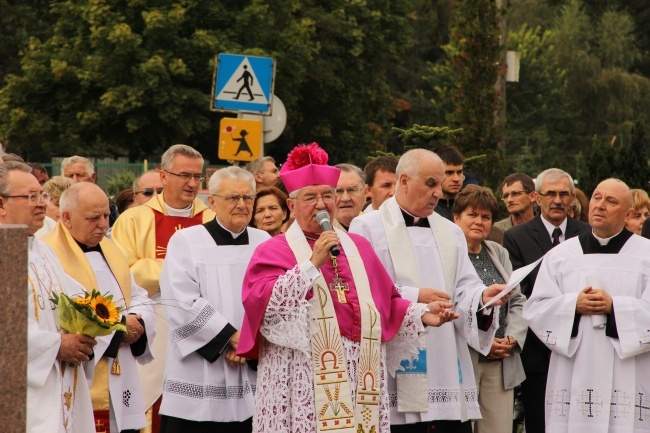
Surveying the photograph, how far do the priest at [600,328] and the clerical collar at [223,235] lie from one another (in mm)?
2070

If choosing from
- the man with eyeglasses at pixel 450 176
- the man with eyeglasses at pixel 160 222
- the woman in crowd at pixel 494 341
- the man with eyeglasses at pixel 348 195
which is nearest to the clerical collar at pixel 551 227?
the man with eyeglasses at pixel 450 176

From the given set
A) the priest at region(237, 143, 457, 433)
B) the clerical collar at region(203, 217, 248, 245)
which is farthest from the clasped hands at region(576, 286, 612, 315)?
the clerical collar at region(203, 217, 248, 245)

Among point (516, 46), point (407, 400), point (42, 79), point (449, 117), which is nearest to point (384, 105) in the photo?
point (516, 46)

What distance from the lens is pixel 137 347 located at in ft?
25.0

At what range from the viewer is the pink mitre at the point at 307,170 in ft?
21.0

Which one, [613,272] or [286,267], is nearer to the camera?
[286,267]

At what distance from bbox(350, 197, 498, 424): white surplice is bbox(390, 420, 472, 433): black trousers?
0.08 metres

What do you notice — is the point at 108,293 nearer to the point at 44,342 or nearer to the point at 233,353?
the point at 233,353

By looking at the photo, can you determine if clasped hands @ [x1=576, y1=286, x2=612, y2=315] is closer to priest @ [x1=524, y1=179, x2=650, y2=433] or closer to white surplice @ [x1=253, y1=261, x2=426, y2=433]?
priest @ [x1=524, y1=179, x2=650, y2=433]

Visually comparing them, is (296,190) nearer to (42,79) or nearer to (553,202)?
(553,202)

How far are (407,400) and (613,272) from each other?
1901 millimetres

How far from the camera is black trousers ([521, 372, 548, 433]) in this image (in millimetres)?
9188

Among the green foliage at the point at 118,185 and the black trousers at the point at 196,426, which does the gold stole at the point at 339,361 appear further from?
the green foliage at the point at 118,185

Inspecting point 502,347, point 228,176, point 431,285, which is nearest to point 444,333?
point 431,285
